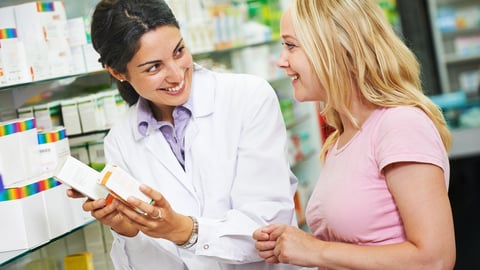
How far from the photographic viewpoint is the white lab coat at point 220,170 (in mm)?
2199

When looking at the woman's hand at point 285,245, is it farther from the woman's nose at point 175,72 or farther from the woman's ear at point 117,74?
the woman's ear at point 117,74

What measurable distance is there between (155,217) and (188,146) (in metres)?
0.43

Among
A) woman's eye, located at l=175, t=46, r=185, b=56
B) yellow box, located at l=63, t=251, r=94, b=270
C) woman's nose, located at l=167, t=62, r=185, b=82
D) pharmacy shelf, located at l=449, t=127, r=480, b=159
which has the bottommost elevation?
pharmacy shelf, located at l=449, t=127, r=480, b=159

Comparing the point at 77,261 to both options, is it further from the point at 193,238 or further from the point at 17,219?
the point at 193,238

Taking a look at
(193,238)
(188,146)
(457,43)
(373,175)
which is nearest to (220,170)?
(188,146)

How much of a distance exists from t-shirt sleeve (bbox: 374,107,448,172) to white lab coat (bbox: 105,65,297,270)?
0.50 meters

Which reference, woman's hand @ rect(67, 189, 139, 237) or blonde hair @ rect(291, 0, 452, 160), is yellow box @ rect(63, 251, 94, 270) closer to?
woman's hand @ rect(67, 189, 139, 237)

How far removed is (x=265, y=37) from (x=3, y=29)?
2.65 metres

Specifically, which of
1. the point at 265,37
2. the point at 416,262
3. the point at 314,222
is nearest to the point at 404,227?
the point at 416,262

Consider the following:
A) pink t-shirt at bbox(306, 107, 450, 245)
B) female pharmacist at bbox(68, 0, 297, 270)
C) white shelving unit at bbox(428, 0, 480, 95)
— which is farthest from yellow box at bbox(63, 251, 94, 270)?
white shelving unit at bbox(428, 0, 480, 95)

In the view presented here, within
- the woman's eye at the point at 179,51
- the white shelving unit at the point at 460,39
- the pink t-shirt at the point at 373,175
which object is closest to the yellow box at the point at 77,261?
the woman's eye at the point at 179,51

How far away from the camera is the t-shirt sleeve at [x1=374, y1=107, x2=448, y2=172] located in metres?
1.72

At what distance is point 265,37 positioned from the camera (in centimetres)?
471

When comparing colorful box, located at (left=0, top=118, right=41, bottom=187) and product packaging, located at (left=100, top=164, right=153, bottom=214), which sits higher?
colorful box, located at (left=0, top=118, right=41, bottom=187)
